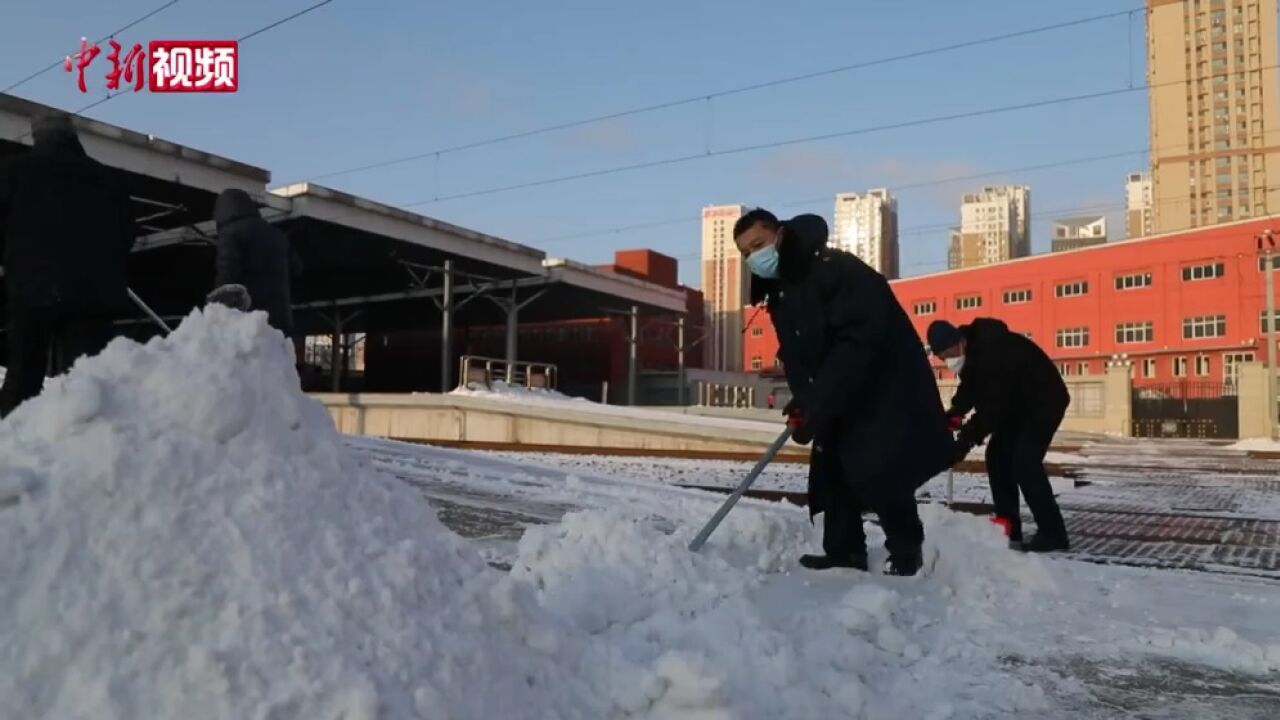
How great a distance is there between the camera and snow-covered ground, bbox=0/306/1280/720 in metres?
1.32

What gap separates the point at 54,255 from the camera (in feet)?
11.5

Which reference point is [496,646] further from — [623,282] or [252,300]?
[623,282]

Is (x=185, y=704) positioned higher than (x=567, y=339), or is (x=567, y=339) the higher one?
(x=567, y=339)

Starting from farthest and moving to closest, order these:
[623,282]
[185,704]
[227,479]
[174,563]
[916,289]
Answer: [916,289] < [623,282] < [227,479] < [174,563] < [185,704]

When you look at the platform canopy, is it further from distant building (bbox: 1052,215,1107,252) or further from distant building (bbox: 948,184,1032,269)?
distant building (bbox: 1052,215,1107,252)

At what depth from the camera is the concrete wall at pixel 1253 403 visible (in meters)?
23.8

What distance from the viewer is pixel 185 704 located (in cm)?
126

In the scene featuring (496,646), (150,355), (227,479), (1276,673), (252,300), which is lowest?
(1276,673)

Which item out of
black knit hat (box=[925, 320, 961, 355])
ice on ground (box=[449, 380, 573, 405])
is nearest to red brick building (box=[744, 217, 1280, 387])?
ice on ground (box=[449, 380, 573, 405])

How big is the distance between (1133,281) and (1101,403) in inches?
518

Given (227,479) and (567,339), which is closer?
(227,479)

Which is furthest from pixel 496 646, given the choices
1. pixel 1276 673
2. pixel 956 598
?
pixel 1276 673

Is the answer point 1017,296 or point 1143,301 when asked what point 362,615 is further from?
point 1017,296

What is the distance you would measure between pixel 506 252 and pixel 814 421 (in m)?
21.9
